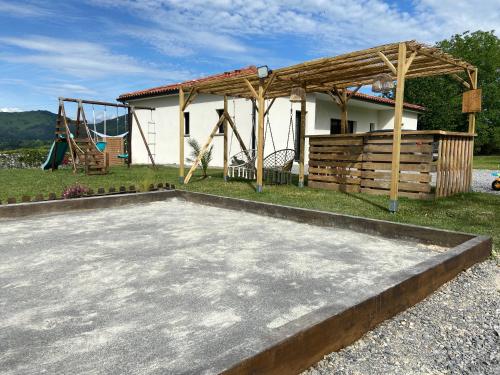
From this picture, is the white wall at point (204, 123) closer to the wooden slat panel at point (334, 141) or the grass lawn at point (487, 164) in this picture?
the wooden slat panel at point (334, 141)

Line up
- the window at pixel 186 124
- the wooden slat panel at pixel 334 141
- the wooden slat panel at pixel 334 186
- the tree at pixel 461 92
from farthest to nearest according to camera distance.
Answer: the tree at pixel 461 92 → the window at pixel 186 124 → the wooden slat panel at pixel 334 186 → the wooden slat panel at pixel 334 141

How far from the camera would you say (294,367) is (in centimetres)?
186

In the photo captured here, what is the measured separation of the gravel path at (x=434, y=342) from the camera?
202 cm

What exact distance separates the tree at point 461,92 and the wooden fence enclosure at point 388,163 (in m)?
27.6

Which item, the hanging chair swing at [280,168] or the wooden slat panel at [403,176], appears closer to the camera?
the wooden slat panel at [403,176]

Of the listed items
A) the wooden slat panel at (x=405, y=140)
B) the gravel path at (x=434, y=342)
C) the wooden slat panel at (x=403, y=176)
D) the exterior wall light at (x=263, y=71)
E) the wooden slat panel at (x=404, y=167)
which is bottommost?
the gravel path at (x=434, y=342)

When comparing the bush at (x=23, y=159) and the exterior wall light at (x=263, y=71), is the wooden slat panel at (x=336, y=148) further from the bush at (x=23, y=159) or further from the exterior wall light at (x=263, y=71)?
the bush at (x=23, y=159)

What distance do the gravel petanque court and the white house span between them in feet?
32.8

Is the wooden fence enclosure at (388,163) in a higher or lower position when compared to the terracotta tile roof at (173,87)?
lower

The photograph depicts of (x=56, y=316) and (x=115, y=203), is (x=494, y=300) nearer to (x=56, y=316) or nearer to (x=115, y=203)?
(x=56, y=316)

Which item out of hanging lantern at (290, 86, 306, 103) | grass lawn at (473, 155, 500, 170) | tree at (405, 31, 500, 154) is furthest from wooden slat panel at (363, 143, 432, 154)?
tree at (405, 31, 500, 154)

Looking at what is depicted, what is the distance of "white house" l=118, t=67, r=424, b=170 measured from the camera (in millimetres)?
15555

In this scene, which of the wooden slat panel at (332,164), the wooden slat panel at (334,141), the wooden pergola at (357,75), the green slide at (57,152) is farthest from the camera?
the green slide at (57,152)

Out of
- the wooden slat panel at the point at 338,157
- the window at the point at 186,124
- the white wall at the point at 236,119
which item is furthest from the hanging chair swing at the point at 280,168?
the window at the point at 186,124
